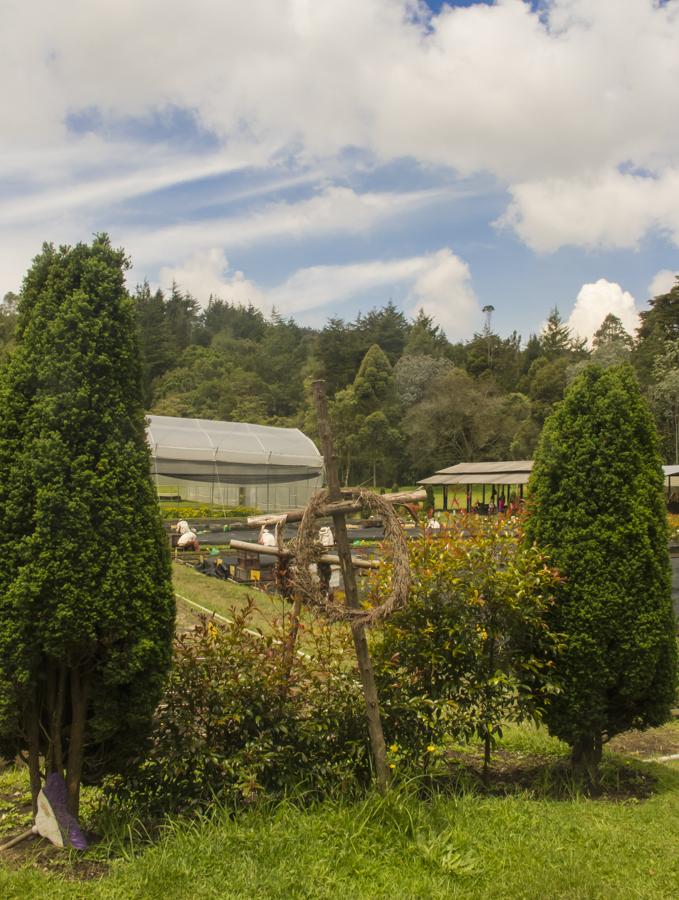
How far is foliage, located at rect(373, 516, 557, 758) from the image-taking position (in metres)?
4.64

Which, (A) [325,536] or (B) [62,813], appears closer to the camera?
(B) [62,813]

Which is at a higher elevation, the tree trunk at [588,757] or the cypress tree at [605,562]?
the cypress tree at [605,562]

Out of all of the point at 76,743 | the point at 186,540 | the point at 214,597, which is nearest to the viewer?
the point at 76,743

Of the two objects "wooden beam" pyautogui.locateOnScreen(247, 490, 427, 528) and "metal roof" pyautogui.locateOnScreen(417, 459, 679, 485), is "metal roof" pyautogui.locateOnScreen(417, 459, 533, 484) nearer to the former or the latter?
"metal roof" pyautogui.locateOnScreen(417, 459, 679, 485)

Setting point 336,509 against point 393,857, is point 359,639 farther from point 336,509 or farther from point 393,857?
point 393,857

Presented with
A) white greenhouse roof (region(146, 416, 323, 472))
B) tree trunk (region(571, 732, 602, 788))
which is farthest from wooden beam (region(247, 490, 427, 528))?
white greenhouse roof (region(146, 416, 323, 472))

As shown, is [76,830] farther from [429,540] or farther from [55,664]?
[429,540]

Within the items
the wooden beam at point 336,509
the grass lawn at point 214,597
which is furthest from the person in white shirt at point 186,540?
the wooden beam at point 336,509

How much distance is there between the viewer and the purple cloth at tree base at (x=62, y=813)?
12.3 feet

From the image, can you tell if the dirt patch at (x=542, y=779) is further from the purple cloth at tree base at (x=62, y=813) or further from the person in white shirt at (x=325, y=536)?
the purple cloth at tree base at (x=62, y=813)

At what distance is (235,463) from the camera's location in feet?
108

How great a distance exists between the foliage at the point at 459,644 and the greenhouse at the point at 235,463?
86.4 ft

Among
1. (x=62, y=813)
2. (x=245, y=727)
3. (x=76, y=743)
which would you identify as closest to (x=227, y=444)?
(x=245, y=727)

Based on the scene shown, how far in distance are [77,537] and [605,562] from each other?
3325 mm
